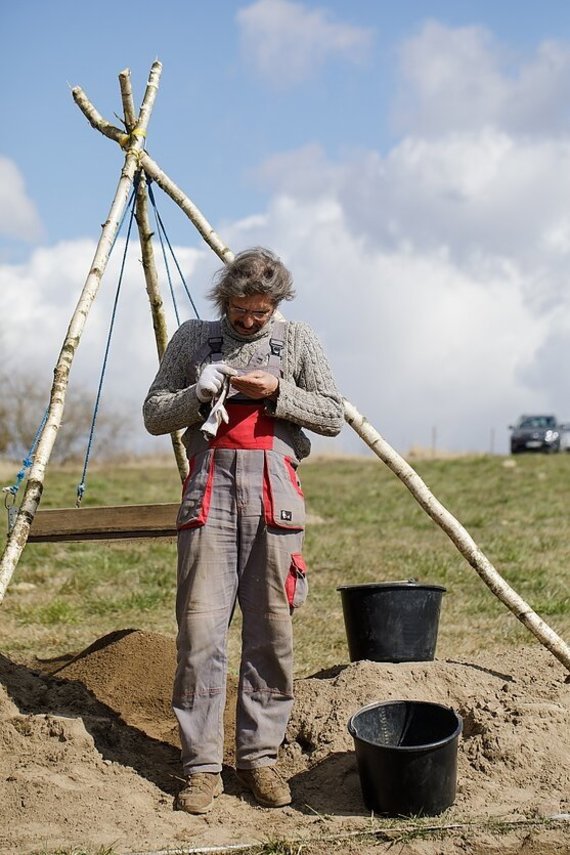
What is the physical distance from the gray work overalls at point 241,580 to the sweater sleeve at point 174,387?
185 millimetres

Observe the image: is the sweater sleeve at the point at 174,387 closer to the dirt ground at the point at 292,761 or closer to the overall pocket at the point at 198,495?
the overall pocket at the point at 198,495

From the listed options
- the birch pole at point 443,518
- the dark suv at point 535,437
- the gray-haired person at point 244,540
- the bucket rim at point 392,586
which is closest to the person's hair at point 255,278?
the gray-haired person at point 244,540

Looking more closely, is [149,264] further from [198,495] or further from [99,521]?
[198,495]

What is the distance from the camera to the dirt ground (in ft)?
13.7

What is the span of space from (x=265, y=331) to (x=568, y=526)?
32.7 feet

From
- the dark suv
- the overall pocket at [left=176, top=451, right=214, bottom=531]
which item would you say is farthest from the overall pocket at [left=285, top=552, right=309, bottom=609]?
the dark suv

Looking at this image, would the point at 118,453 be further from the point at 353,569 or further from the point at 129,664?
the point at 129,664

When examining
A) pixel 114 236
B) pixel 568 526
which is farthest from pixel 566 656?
pixel 568 526

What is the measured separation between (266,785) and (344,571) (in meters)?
6.38

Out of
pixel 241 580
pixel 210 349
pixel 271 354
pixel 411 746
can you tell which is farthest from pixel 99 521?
pixel 411 746

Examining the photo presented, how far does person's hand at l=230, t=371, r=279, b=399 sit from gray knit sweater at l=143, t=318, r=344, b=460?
6cm

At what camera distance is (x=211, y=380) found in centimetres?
451

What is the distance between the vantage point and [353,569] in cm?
1105

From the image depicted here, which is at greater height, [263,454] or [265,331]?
[265,331]
